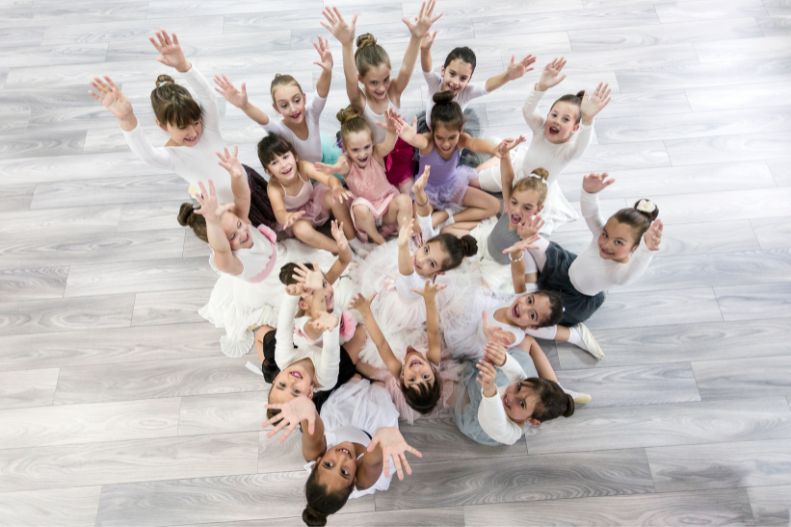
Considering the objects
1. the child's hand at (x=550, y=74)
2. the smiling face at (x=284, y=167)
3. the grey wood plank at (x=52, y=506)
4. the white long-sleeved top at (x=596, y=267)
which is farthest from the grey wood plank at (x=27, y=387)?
the child's hand at (x=550, y=74)

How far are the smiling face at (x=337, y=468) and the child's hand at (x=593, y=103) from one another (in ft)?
4.74

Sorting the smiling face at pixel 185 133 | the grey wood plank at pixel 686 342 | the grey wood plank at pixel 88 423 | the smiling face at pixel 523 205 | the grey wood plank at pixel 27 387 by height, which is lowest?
the grey wood plank at pixel 88 423

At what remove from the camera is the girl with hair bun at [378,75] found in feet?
7.44

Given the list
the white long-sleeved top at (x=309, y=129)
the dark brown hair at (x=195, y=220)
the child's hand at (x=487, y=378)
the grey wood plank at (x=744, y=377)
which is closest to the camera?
the child's hand at (x=487, y=378)

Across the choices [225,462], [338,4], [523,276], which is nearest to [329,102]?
[338,4]

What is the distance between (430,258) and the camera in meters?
2.06

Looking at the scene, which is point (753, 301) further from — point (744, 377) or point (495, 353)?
point (495, 353)

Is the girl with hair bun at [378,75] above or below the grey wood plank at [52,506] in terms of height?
above

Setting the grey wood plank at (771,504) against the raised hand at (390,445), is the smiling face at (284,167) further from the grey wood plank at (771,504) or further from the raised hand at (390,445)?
the grey wood plank at (771,504)

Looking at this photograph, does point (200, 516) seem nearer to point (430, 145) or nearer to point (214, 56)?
point (430, 145)

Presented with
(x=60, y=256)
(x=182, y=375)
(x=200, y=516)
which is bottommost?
(x=200, y=516)

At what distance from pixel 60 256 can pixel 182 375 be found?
0.81 metres

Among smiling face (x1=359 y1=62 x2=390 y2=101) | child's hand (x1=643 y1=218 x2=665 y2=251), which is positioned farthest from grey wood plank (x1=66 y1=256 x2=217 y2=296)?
child's hand (x1=643 y1=218 x2=665 y2=251)

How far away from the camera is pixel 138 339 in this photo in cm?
243
